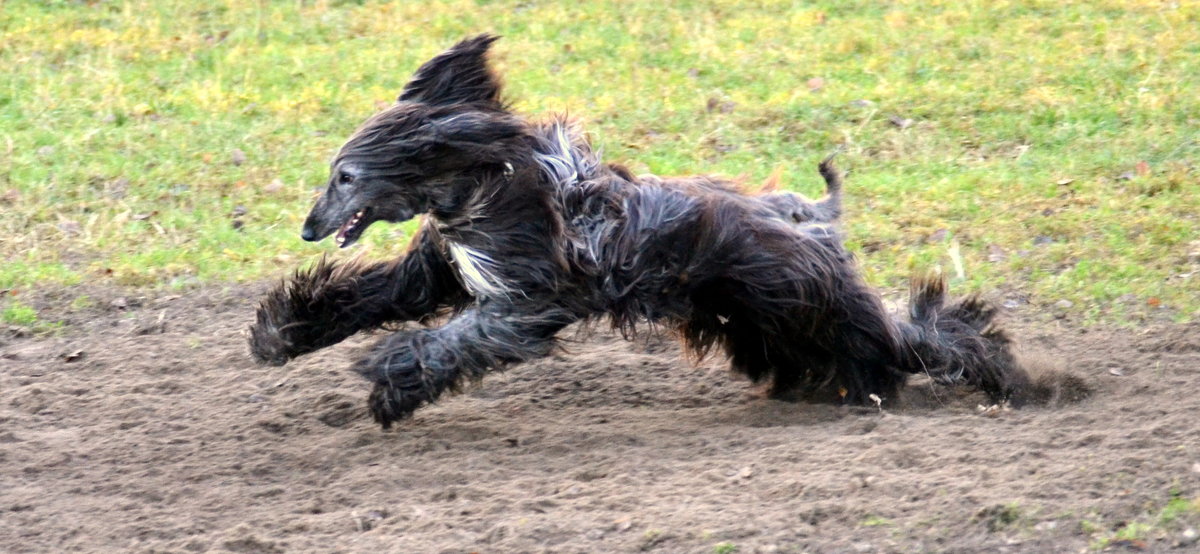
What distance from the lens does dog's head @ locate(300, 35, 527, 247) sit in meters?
5.29

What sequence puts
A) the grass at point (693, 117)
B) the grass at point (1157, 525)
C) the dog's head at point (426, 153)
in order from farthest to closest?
the grass at point (693, 117), the dog's head at point (426, 153), the grass at point (1157, 525)

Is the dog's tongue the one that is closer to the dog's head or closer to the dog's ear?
the dog's head

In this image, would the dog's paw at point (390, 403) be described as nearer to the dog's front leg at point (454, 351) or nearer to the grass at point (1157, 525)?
the dog's front leg at point (454, 351)

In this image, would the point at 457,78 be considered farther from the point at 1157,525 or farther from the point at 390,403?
the point at 1157,525

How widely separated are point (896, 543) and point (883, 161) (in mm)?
5234

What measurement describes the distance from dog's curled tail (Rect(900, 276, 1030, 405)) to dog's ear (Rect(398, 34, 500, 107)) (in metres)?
1.98

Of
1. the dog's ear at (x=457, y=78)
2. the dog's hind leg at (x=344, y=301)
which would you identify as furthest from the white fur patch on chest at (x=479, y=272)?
the dog's ear at (x=457, y=78)

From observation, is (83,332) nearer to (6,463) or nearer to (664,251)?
(6,463)

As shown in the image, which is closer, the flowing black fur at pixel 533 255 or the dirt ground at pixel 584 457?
the dirt ground at pixel 584 457

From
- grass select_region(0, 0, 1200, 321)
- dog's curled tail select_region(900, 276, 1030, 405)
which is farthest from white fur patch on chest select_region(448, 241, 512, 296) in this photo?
grass select_region(0, 0, 1200, 321)

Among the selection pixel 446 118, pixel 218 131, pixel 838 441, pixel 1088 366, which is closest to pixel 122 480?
pixel 446 118

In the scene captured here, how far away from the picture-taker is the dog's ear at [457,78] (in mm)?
5348

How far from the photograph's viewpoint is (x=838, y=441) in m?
5.15

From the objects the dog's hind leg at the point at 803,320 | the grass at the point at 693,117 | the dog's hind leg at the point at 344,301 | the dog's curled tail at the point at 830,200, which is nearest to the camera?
the dog's hind leg at the point at 803,320
